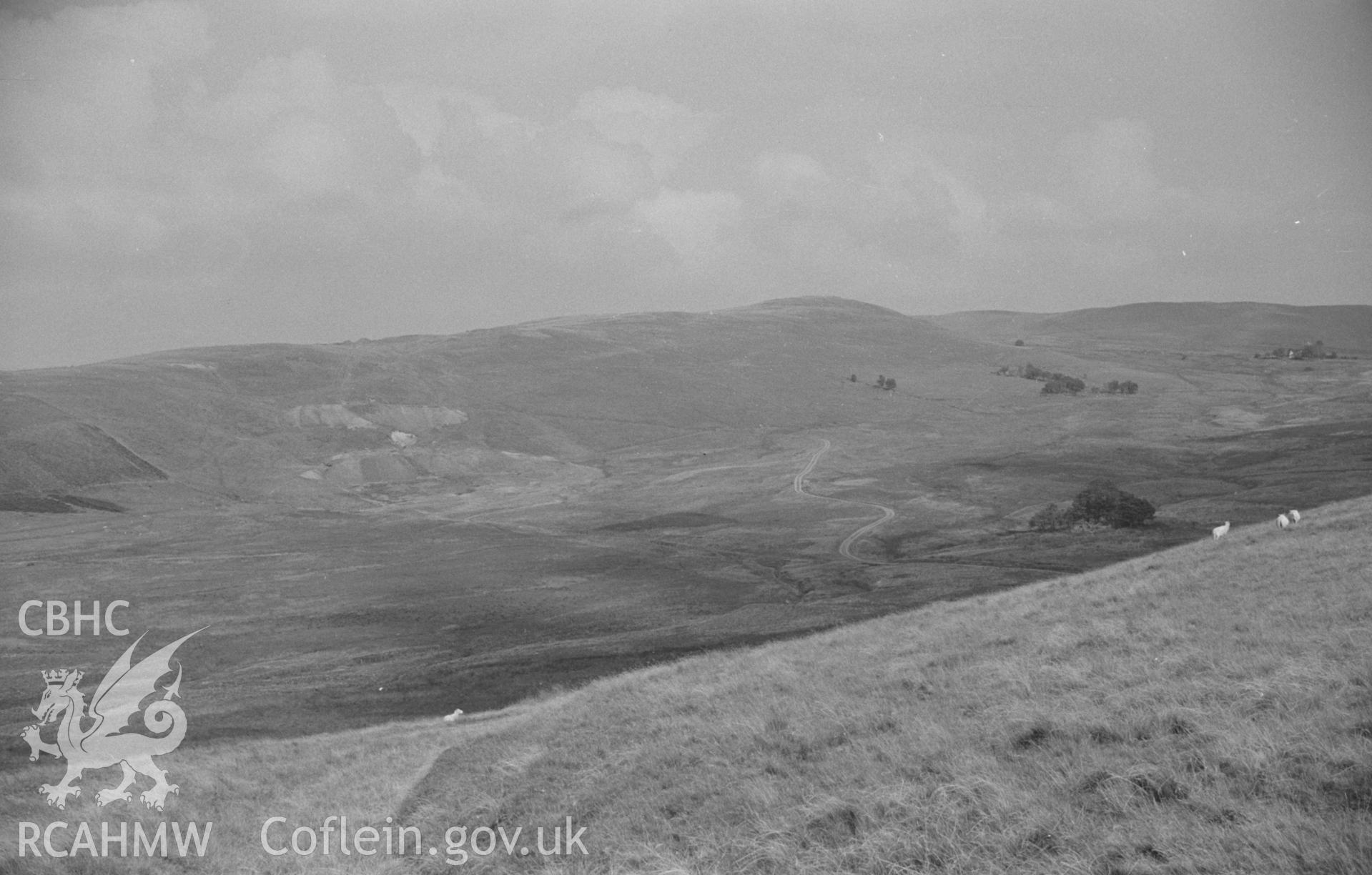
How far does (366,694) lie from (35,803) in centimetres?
2535

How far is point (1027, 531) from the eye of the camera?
263ft

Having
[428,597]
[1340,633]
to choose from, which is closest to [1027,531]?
[428,597]

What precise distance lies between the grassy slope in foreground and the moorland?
91.7 inches

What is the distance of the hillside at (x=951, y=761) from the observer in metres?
8.39

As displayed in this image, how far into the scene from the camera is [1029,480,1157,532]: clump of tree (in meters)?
75.8

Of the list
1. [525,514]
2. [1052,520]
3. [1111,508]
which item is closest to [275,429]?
[525,514]

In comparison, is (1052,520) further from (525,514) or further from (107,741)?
(107,741)

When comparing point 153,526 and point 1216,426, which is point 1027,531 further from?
point 153,526

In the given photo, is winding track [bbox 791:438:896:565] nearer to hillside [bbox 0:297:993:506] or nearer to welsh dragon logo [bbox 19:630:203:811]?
hillside [bbox 0:297:993:506]

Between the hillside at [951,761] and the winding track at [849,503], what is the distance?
55.2 m

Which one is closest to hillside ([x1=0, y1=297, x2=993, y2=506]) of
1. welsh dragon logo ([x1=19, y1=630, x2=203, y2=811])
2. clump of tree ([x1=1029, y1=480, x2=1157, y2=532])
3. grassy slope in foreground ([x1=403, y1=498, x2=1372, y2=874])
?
clump of tree ([x1=1029, y1=480, x2=1157, y2=532])

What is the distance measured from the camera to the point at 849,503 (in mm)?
105312

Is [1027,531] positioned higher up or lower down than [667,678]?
lower down

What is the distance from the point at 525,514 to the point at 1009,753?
11179 cm
